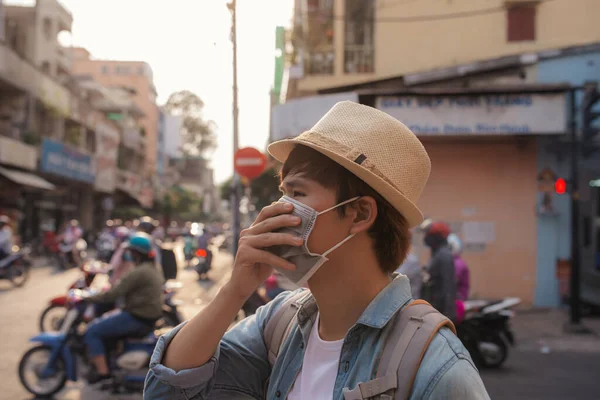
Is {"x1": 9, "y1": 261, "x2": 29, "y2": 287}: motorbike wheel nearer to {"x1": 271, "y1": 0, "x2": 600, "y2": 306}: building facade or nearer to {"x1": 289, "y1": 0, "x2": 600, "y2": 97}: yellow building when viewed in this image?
{"x1": 271, "y1": 0, "x2": 600, "y2": 306}: building facade

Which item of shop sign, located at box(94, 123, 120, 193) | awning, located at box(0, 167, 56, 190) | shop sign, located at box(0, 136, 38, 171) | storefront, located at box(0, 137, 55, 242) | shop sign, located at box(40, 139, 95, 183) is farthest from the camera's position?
shop sign, located at box(94, 123, 120, 193)

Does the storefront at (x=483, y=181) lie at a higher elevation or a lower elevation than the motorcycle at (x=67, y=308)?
higher

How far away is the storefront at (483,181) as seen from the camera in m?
12.8

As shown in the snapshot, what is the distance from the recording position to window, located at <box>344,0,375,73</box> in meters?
15.6

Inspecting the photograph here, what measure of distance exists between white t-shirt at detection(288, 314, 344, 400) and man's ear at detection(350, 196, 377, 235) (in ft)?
0.98

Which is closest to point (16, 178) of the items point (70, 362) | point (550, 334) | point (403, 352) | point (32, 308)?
point (32, 308)

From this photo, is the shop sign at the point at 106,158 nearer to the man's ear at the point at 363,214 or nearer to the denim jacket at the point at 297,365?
the denim jacket at the point at 297,365

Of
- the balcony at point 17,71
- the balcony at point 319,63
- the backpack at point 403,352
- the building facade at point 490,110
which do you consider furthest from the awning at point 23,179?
the backpack at point 403,352

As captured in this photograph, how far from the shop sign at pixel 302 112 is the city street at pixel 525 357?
4220 millimetres

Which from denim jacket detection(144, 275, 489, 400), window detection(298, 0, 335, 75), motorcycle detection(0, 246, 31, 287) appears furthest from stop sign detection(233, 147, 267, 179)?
denim jacket detection(144, 275, 489, 400)

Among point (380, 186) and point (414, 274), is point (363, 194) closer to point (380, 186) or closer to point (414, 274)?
point (380, 186)

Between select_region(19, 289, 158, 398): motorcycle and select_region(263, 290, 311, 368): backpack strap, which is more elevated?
select_region(263, 290, 311, 368): backpack strap

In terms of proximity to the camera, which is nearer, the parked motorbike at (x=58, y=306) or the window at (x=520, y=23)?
the parked motorbike at (x=58, y=306)

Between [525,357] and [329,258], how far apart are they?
310 inches
